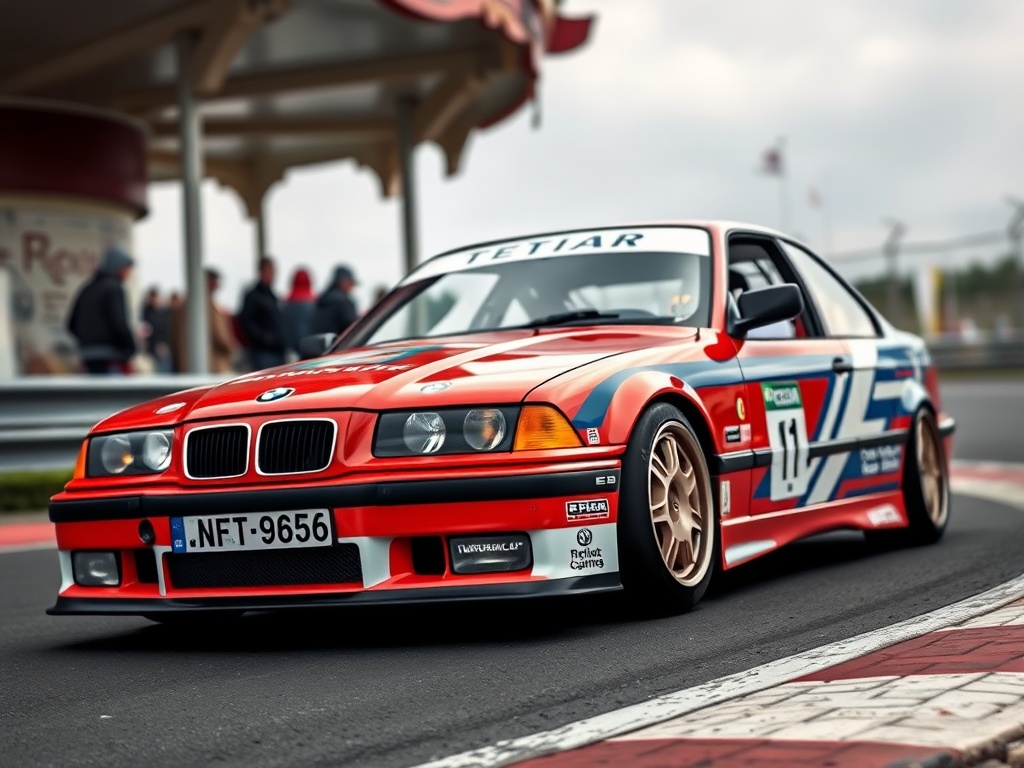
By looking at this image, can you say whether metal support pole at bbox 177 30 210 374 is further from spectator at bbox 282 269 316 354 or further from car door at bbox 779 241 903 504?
car door at bbox 779 241 903 504

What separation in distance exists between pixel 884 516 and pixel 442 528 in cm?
303

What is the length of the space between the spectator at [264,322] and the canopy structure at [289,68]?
64cm

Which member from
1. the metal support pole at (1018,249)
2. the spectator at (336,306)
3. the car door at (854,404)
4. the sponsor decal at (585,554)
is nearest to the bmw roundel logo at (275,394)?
the sponsor decal at (585,554)

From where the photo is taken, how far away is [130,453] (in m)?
5.46

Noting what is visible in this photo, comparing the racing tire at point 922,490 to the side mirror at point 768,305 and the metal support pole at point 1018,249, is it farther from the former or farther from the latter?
the metal support pole at point 1018,249

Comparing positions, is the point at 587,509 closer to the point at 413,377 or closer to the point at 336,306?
the point at 413,377

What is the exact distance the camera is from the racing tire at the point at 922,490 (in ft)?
24.7

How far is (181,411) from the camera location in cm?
542

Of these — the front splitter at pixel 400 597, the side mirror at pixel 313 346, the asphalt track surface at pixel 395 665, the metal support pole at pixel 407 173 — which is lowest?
the asphalt track surface at pixel 395 665

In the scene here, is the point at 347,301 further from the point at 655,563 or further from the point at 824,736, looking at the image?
the point at 824,736

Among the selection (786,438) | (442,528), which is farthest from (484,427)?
(786,438)

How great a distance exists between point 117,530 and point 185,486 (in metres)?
0.31

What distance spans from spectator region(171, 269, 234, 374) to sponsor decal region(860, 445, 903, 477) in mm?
9577

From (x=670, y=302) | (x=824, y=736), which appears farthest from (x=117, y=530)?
(x=824, y=736)
